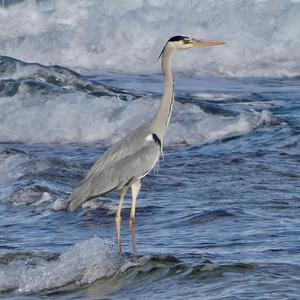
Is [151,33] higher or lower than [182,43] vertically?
lower

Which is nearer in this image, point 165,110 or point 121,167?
point 121,167

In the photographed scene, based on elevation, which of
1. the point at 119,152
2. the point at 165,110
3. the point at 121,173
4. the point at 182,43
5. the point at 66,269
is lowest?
the point at 66,269

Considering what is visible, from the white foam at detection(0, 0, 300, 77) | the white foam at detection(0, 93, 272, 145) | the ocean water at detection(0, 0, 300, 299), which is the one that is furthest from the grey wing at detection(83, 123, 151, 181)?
the white foam at detection(0, 0, 300, 77)

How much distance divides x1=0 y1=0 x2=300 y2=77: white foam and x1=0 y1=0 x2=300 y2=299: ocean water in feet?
0.14

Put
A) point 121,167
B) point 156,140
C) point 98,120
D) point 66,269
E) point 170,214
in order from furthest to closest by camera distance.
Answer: point 98,120 < point 170,214 < point 156,140 < point 121,167 < point 66,269

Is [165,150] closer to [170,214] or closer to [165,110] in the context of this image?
[170,214]

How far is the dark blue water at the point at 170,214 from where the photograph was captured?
7098 mm

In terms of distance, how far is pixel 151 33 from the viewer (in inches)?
935

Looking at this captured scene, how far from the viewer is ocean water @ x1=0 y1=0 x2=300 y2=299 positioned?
7.27m

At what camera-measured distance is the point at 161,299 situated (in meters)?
6.70

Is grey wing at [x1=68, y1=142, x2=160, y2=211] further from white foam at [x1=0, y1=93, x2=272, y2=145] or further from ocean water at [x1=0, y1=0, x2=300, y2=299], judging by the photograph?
white foam at [x1=0, y1=93, x2=272, y2=145]

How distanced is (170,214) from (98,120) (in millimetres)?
5625

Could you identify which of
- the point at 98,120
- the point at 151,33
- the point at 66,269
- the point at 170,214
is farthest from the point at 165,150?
the point at 151,33

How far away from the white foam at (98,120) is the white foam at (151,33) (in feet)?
18.7
